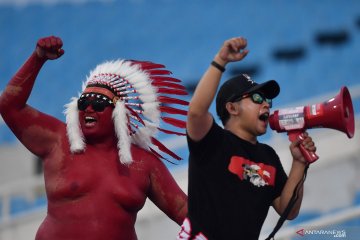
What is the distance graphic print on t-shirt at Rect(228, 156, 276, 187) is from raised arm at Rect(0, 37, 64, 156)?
879 mm

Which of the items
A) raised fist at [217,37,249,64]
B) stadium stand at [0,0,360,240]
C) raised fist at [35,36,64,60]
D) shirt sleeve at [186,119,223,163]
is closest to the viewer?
raised fist at [217,37,249,64]

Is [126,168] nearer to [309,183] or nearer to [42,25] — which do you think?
[309,183]

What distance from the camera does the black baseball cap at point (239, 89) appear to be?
2.95m

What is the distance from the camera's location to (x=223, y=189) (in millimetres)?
2783

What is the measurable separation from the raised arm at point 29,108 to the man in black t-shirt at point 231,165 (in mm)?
740

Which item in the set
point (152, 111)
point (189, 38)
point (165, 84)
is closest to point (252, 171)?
point (152, 111)

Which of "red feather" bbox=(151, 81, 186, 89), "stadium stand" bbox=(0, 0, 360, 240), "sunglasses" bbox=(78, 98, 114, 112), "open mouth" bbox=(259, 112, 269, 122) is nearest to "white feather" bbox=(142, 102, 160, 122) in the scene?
"red feather" bbox=(151, 81, 186, 89)

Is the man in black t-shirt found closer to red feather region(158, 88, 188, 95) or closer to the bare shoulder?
the bare shoulder

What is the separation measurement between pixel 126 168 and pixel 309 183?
8.30 feet

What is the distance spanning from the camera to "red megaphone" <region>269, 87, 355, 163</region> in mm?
2848

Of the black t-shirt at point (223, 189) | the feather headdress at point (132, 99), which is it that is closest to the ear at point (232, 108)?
the black t-shirt at point (223, 189)

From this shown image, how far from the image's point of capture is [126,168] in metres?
3.35

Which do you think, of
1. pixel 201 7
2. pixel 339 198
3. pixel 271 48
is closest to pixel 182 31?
pixel 201 7

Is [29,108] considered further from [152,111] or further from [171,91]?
[171,91]
